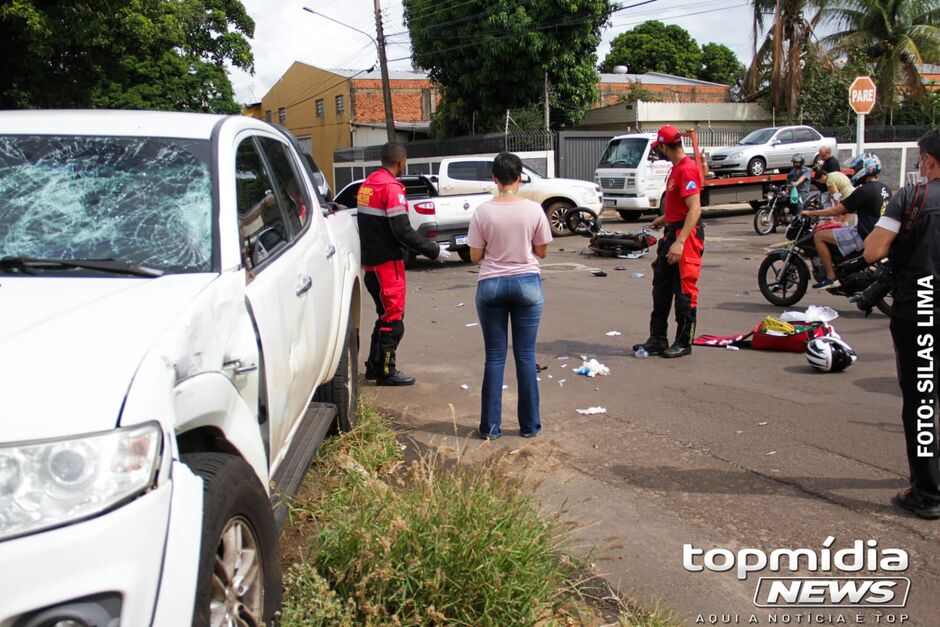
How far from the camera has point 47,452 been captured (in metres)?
1.94

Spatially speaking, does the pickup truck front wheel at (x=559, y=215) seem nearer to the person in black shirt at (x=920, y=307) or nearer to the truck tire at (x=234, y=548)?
the person in black shirt at (x=920, y=307)

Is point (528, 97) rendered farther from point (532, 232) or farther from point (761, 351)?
point (532, 232)

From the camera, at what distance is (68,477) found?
1.95m

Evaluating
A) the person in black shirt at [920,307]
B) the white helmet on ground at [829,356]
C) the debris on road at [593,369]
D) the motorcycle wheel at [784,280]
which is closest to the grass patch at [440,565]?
the person in black shirt at [920,307]

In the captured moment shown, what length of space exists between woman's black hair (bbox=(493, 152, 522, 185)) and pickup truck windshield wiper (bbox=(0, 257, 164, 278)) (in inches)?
117

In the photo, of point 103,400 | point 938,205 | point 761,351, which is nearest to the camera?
point 103,400

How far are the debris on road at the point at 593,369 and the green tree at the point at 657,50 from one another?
58.6 m

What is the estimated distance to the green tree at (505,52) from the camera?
2930 centimetres

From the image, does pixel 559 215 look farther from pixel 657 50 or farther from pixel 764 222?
pixel 657 50

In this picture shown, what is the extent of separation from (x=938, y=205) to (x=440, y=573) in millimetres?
2994

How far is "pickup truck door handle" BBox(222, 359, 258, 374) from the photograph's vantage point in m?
2.68

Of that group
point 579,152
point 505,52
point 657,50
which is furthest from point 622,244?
point 657,50

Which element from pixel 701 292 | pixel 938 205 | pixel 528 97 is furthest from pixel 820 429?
pixel 528 97

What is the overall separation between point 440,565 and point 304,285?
4.83 feet
